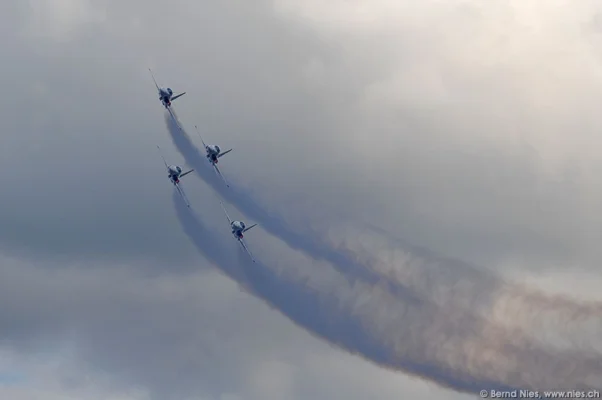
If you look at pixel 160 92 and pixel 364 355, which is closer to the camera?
pixel 364 355

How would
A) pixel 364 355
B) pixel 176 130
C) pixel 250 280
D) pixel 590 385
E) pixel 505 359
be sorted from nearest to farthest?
pixel 590 385, pixel 505 359, pixel 364 355, pixel 250 280, pixel 176 130

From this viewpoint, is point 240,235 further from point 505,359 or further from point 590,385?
point 590,385

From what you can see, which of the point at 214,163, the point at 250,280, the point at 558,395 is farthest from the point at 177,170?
the point at 558,395

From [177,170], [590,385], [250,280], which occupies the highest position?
[177,170]

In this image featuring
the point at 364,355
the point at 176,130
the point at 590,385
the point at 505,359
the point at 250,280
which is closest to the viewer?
the point at 590,385

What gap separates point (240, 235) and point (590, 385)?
46693 mm

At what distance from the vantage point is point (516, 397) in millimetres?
110188

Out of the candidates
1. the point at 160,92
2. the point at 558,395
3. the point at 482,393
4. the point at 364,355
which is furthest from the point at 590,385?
the point at 160,92

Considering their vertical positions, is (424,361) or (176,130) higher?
(176,130)

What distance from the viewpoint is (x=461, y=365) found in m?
115

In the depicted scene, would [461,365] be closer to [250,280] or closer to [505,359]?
[505,359]

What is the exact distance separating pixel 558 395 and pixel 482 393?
312 inches

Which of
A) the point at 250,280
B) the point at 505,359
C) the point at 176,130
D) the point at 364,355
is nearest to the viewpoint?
the point at 505,359

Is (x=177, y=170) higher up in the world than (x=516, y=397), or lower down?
higher up
